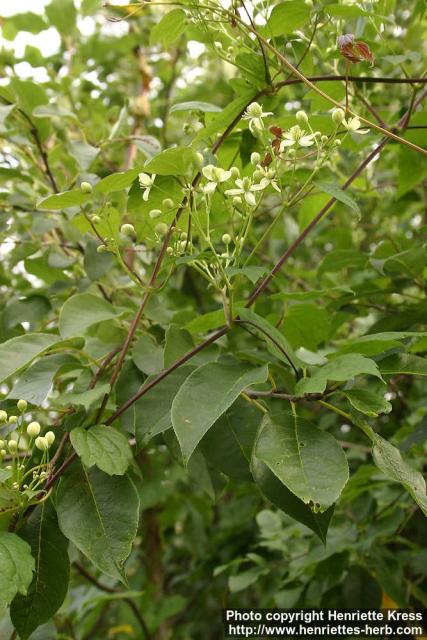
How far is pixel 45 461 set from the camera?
2.68 feet

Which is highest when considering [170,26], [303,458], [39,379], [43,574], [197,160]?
[170,26]

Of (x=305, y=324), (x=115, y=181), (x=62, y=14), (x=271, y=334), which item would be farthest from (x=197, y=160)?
(x=62, y=14)

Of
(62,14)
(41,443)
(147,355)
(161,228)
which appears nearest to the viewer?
(41,443)

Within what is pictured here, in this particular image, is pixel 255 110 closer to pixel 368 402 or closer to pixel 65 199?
pixel 65 199

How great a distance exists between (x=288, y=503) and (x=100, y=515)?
0.75 feet

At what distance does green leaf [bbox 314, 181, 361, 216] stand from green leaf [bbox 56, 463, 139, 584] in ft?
1.46

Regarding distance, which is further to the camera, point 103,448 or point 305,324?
point 305,324

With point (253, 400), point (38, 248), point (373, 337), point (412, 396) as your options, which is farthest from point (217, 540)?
point (373, 337)

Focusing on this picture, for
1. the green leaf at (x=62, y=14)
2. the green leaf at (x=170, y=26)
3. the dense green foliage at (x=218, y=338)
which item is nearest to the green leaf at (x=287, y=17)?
the dense green foliage at (x=218, y=338)

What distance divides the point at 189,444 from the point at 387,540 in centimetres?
85

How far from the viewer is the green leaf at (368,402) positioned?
2.48 feet

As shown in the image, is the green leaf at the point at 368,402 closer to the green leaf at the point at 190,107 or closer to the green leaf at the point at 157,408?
the green leaf at the point at 157,408

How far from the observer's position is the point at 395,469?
749 mm

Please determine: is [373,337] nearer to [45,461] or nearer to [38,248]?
[45,461]
